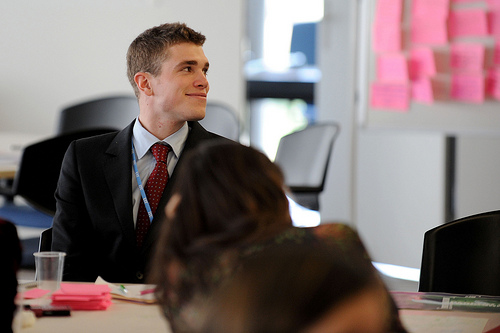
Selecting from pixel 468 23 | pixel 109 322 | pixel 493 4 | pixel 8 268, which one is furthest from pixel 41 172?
pixel 493 4

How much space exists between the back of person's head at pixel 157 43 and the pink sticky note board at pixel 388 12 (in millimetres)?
2225

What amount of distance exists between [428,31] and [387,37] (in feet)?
0.81

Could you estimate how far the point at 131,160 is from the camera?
6.51 feet

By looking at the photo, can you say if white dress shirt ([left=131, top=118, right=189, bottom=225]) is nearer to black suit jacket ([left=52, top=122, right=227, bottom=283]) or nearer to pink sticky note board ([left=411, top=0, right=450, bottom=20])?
black suit jacket ([left=52, top=122, right=227, bottom=283])

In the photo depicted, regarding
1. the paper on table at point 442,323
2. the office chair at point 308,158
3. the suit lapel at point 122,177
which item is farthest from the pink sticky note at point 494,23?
the paper on table at point 442,323

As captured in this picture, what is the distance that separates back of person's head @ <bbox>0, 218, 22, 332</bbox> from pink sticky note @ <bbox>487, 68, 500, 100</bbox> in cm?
323

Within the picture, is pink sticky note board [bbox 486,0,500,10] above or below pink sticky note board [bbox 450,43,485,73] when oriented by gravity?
above

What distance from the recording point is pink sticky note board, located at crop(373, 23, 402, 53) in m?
4.00

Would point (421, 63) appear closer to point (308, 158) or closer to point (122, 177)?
point (308, 158)

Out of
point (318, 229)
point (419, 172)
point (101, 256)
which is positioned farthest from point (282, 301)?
point (419, 172)

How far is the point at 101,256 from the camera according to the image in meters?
1.98

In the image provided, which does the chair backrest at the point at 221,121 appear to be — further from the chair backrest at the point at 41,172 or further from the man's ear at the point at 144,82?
the man's ear at the point at 144,82

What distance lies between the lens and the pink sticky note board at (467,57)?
3779 mm

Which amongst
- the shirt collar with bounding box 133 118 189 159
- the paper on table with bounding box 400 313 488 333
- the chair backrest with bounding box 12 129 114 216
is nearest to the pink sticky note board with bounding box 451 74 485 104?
the chair backrest with bounding box 12 129 114 216
